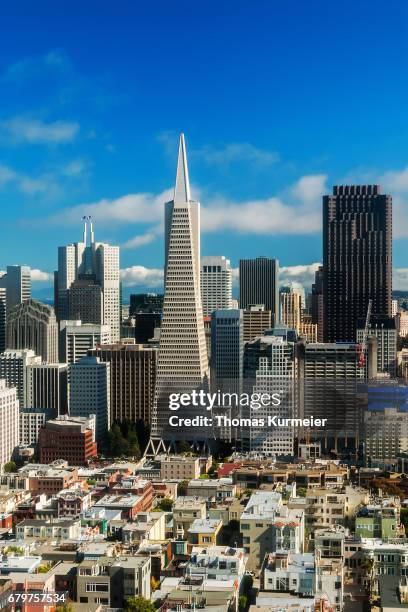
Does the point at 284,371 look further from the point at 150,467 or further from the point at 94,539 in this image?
the point at 94,539

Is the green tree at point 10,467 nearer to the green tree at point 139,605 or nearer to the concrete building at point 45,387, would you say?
the concrete building at point 45,387

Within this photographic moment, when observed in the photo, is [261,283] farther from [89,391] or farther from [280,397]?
[280,397]

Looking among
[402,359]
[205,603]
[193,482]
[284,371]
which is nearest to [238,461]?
[193,482]

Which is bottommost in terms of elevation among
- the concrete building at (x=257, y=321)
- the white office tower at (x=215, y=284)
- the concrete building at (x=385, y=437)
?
the concrete building at (x=385, y=437)

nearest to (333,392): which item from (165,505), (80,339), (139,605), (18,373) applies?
(18,373)

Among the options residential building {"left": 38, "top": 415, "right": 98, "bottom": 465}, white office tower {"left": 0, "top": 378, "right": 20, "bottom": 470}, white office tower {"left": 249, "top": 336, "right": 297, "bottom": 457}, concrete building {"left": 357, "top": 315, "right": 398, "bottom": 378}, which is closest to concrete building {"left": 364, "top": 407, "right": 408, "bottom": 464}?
white office tower {"left": 249, "top": 336, "right": 297, "bottom": 457}

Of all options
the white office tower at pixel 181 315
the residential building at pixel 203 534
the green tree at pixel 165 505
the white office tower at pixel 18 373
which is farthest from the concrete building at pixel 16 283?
the residential building at pixel 203 534
